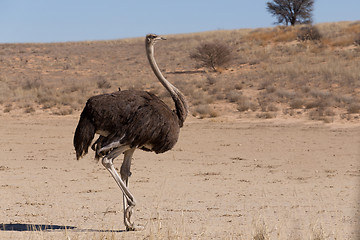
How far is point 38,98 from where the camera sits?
21.0m

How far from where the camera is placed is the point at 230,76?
2384cm

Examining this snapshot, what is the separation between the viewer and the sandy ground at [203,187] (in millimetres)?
5473

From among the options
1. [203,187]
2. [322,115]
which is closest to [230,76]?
[322,115]

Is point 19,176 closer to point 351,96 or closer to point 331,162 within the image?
point 331,162

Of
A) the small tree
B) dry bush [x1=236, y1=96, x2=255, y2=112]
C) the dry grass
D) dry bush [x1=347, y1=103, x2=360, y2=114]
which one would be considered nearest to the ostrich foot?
the dry grass

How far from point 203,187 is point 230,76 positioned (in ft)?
52.9

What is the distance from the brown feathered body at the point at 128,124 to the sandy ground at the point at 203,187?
65 cm

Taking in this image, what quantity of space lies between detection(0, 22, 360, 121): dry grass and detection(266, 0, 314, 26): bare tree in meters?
5.57

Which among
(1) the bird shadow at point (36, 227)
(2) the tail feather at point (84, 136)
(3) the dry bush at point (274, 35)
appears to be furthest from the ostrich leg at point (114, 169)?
(3) the dry bush at point (274, 35)

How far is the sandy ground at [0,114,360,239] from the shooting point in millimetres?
5473

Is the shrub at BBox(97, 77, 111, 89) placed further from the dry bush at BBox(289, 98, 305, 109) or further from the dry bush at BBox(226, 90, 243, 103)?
the dry bush at BBox(289, 98, 305, 109)

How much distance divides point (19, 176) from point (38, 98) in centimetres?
1254

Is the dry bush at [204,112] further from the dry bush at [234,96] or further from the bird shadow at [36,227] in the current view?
the bird shadow at [36,227]

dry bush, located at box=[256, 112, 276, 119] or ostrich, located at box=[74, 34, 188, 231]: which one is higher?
ostrich, located at box=[74, 34, 188, 231]
